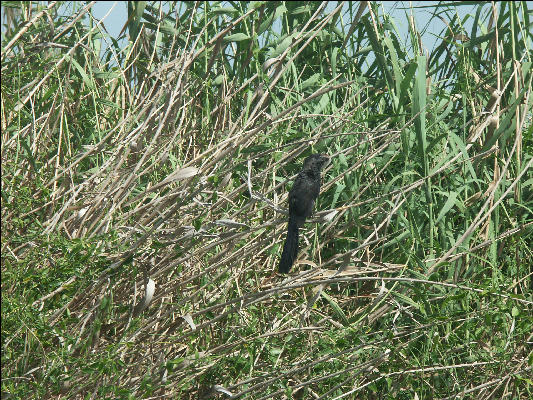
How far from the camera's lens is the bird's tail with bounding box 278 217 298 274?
138 inches

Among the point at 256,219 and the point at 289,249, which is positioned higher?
the point at 256,219

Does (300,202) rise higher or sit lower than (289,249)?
higher

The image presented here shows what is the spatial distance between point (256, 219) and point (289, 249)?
25cm

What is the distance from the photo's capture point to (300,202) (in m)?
3.54

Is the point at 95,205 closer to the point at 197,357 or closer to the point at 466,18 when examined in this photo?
the point at 197,357

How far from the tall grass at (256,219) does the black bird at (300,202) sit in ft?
0.35

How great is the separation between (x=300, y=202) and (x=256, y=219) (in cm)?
26

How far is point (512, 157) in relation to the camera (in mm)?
4305

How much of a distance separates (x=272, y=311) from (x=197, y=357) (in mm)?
643

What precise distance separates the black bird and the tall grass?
11 cm

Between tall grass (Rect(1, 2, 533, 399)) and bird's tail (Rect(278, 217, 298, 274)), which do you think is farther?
bird's tail (Rect(278, 217, 298, 274))

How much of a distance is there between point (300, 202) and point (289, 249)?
0.74ft

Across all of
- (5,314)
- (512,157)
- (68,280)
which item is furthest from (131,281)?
(512,157)

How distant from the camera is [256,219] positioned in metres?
3.39
